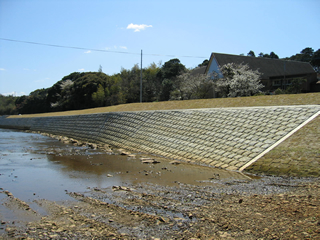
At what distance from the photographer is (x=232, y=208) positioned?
5.62 metres

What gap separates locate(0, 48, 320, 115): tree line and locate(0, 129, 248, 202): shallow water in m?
21.0

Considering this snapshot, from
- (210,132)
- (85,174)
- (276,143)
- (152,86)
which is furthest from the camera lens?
(152,86)

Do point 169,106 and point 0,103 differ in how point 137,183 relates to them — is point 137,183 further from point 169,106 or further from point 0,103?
point 0,103

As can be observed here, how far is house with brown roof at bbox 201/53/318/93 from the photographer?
38875mm

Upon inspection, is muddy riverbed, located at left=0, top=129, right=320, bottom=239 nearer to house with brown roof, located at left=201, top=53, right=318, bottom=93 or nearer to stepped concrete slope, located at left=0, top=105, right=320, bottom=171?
stepped concrete slope, located at left=0, top=105, right=320, bottom=171

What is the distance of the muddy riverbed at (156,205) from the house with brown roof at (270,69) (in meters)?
→ 29.3

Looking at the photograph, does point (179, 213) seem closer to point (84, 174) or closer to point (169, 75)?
point (84, 174)

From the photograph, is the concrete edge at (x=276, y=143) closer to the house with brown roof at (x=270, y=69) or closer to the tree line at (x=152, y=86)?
the tree line at (x=152, y=86)

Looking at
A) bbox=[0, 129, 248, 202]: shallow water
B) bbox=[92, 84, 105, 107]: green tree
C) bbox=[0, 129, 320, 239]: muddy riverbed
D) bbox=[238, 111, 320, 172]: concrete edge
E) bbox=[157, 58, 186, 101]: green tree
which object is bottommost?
bbox=[0, 129, 248, 202]: shallow water

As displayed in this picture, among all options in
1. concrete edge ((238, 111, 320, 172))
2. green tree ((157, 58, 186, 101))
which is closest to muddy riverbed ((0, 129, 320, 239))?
concrete edge ((238, 111, 320, 172))

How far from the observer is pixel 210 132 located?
13430mm

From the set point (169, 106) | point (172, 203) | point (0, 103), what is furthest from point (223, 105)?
point (0, 103)

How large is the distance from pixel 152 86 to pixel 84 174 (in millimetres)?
37461

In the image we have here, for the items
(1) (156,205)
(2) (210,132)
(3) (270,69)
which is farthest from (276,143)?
(3) (270,69)
